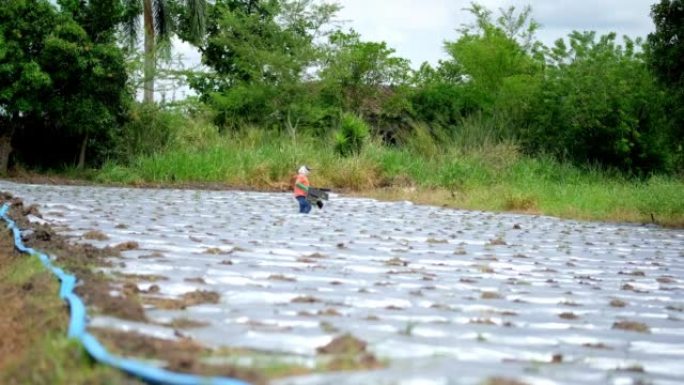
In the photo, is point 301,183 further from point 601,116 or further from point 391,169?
point 601,116

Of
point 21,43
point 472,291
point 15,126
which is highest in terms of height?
point 21,43

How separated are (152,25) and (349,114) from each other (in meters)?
6.82

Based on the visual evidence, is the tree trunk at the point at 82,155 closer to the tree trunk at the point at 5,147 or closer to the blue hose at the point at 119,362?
the tree trunk at the point at 5,147

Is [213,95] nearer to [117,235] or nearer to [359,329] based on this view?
[117,235]

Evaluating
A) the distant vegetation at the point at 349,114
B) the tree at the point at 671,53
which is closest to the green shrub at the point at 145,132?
the distant vegetation at the point at 349,114

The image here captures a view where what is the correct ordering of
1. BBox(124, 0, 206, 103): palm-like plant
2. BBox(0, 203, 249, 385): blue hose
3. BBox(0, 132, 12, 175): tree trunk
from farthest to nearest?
BBox(124, 0, 206, 103): palm-like plant
BBox(0, 132, 12, 175): tree trunk
BBox(0, 203, 249, 385): blue hose

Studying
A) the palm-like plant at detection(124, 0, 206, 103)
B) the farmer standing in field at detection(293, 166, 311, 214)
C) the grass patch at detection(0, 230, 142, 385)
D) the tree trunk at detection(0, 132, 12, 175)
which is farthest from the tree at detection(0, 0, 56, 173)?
the grass patch at detection(0, 230, 142, 385)

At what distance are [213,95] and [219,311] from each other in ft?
82.6

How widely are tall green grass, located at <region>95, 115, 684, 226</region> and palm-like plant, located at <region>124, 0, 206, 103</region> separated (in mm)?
1846

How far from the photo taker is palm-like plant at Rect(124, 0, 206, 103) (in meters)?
22.9

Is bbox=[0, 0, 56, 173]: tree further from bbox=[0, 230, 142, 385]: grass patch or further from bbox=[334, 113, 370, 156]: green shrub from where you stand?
bbox=[0, 230, 142, 385]: grass patch

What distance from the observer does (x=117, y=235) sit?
26.4ft

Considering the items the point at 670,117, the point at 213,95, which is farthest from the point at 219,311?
the point at 213,95

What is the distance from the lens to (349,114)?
24797 mm
